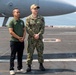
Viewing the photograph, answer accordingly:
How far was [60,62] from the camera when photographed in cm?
1162

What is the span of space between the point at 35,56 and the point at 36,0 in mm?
13071

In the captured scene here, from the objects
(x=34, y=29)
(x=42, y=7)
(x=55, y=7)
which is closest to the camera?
(x=34, y=29)

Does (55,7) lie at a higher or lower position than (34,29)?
lower

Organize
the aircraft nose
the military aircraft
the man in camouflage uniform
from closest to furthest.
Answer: the man in camouflage uniform, the military aircraft, the aircraft nose

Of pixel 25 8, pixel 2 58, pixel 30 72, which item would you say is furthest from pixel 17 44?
pixel 25 8

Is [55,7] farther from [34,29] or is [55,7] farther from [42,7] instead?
[34,29]

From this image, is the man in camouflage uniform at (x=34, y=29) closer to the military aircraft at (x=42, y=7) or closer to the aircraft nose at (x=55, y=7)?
the military aircraft at (x=42, y=7)

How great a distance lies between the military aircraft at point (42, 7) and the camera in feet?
82.7

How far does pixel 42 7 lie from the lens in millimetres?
25812

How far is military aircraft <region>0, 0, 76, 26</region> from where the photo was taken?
25.2 metres

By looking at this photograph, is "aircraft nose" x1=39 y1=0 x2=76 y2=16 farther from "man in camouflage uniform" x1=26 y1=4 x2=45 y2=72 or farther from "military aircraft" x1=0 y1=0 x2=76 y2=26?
"man in camouflage uniform" x1=26 y1=4 x2=45 y2=72

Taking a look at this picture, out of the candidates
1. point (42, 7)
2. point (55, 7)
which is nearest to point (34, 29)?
point (42, 7)

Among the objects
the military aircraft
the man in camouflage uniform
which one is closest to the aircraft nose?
the military aircraft

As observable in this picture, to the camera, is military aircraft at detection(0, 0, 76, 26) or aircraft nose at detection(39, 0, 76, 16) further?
aircraft nose at detection(39, 0, 76, 16)
